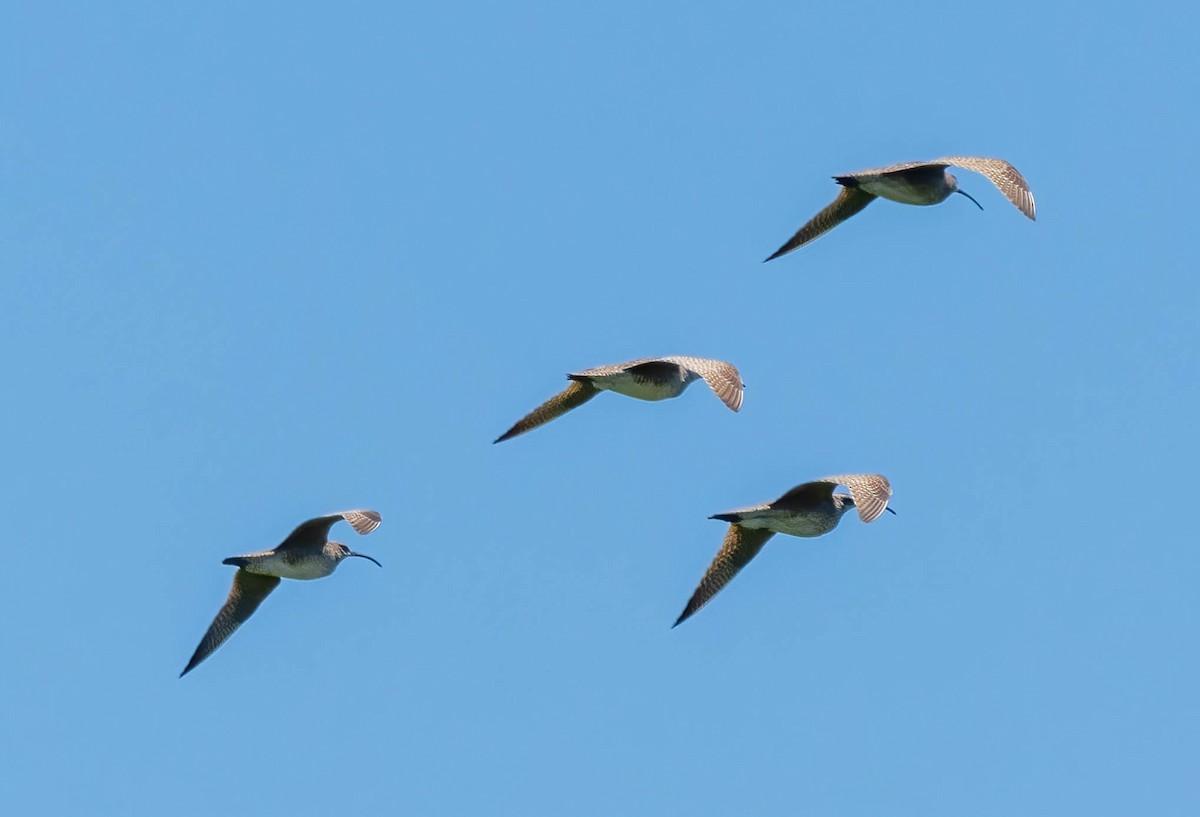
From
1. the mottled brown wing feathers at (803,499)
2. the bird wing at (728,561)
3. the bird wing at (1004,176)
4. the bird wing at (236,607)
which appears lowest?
the bird wing at (728,561)

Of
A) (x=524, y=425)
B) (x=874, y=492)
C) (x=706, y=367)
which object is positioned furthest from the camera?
(x=524, y=425)

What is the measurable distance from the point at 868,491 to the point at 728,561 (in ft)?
11.4

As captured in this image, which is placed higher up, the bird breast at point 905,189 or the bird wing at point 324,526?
the bird breast at point 905,189

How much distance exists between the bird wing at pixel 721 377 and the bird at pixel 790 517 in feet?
4.61

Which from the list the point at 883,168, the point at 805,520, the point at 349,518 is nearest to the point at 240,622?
the point at 349,518

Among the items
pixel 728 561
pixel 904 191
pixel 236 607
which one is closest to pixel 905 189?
pixel 904 191

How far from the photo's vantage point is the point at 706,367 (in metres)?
28.7

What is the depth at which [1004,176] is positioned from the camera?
2981 cm

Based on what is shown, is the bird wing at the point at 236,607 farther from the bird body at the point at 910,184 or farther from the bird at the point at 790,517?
the bird body at the point at 910,184

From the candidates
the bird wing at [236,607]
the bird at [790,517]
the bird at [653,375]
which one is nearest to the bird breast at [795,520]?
the bird at [790,517]

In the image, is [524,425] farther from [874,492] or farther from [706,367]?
[874,492]

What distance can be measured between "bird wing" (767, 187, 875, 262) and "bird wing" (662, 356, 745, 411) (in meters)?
3.22

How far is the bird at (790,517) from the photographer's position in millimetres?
26625

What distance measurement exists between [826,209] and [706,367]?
4316 millimetres
